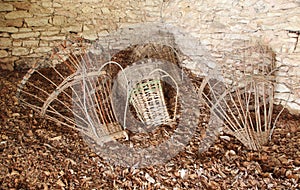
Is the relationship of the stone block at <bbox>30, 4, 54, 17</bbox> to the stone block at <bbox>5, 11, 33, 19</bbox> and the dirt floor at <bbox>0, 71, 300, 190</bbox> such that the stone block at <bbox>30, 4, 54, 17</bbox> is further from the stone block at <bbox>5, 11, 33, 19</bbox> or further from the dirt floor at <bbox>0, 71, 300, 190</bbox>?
the dirt floor at <bbox>0, 71, 300, 190</bbox>

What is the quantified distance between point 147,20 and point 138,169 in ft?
6.43

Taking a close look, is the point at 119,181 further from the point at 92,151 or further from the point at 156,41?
the point at 156,41

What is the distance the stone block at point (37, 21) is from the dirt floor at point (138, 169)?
140cm

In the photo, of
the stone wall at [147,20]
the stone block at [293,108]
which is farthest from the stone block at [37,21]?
the stone block at [293,108]

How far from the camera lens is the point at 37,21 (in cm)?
343

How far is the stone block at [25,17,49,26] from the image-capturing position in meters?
3.41

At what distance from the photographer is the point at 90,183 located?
6.87 feet

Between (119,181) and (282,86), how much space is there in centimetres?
167

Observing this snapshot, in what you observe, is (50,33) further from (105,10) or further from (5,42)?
(105,10)

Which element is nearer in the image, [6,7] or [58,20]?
[6,7]

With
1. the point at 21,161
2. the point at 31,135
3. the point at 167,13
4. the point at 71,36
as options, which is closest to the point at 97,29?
the point at 71,36

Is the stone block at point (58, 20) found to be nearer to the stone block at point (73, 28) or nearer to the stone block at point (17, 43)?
the stone block at point (73, 28)

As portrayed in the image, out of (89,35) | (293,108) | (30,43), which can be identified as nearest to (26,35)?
(30,43)

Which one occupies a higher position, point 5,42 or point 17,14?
point 17,14
